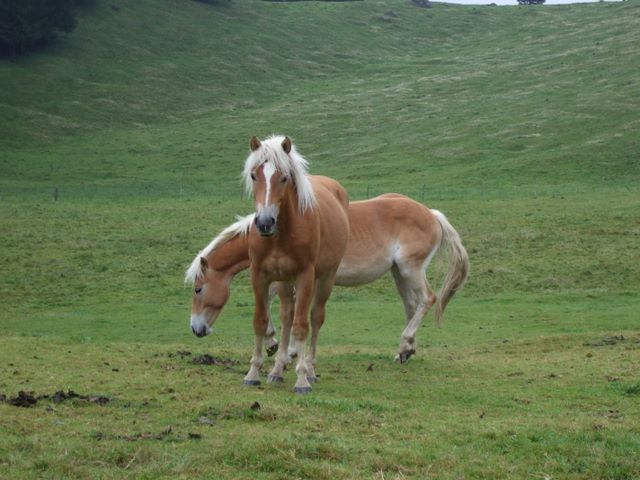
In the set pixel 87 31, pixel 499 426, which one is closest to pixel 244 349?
pixel 499 426

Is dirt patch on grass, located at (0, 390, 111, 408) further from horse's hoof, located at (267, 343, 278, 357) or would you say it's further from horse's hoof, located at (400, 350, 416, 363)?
horse's hoof, located at (400, 350, 416, 363)

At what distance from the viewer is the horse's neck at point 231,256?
501 inches

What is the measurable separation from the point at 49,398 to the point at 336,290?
636 inches

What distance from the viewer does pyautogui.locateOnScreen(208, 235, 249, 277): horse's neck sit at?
1273 centimetres

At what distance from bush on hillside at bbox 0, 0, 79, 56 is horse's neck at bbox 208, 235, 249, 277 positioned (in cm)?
7545

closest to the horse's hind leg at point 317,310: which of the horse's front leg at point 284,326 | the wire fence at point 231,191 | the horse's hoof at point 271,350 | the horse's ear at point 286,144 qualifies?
the horse's front leg at point 284,326

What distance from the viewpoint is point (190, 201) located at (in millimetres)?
42281

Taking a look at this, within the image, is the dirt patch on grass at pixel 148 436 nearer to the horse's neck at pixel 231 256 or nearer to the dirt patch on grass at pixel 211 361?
the dirt patch on grass at pixel 211 361

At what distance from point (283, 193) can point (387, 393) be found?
2.58 m

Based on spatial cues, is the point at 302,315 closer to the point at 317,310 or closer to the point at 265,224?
the point at 317,310

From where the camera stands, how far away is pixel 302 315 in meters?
10.3

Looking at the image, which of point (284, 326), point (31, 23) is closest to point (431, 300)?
point (284, 326)

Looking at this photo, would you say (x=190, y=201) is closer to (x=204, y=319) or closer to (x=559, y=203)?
(x=559, y=203)

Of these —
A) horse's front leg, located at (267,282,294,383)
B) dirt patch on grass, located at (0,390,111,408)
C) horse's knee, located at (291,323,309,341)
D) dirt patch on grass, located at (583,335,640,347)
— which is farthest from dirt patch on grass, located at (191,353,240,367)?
dirt patch on grass, located at (583,335,640,347)
